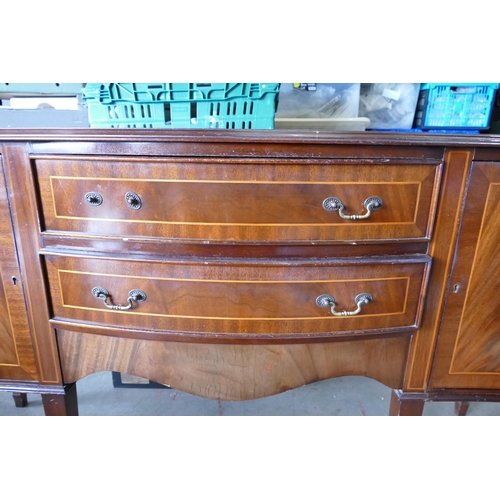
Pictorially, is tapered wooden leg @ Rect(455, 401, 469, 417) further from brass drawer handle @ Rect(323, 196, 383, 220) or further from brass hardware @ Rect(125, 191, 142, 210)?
brass hardware @ Rect(125, 191, 142, 210)

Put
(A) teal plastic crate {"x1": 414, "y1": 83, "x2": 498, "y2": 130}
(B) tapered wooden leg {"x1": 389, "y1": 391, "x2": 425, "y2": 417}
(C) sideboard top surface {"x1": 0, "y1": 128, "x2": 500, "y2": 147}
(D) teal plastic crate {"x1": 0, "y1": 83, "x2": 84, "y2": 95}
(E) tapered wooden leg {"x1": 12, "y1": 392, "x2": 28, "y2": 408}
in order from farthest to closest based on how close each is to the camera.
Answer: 1. (E) tapered wooden leg {"x1": 12, "y1": 392, "x2": 28, "y2": 408}
2. (A) teal plastic crate {"x1": 414, "y1": 83, "x2": 498, "y2": 130}
3. (D) teal plastic crate {"x1": 0, "y1": 83, "x2": 84, "y2": 95}
4. (B) tapered wooden leg {"x1": 389, "y1": 391, "x2": 425, "y2": 417}
5. (C) sideboard top surface {"x1": 0, "y1": 128, "x2": 500, "y2": 147}

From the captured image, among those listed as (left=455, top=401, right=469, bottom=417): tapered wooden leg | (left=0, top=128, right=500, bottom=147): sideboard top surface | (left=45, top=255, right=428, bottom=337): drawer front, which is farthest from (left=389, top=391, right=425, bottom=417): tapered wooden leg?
(left=0, top=128, right=500, bottom=147): sideboard top surface

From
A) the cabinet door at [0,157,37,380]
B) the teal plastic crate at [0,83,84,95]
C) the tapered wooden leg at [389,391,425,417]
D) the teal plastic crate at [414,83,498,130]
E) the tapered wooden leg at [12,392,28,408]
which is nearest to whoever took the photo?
the cabinet door at [0,157,37,380]

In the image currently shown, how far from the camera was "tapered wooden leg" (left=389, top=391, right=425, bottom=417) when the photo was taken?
90 cm

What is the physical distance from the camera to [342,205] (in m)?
0.73

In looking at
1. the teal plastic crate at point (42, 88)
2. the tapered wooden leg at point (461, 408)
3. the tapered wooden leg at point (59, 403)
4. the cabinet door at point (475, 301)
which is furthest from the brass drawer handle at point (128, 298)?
the tapered wooden leg at point (461, 408)

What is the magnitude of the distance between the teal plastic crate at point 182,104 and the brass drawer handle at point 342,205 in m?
0.33

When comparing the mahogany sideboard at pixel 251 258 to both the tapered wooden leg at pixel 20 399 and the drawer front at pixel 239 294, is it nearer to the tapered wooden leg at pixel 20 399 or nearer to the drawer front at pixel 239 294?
the drawer front at pixel 239 294

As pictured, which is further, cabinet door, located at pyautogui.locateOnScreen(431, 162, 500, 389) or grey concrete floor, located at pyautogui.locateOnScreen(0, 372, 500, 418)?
grey concrete floor, located at pyautogui.locateOnScreen(0, 372, 500, 418)

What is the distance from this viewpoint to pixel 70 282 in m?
0.80

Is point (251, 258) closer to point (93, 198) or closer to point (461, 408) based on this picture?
point (93, 198)

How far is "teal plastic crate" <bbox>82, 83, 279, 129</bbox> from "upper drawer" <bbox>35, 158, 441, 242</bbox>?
25cm

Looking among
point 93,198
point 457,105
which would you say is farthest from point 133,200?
point 457,105

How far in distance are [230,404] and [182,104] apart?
103 cm
